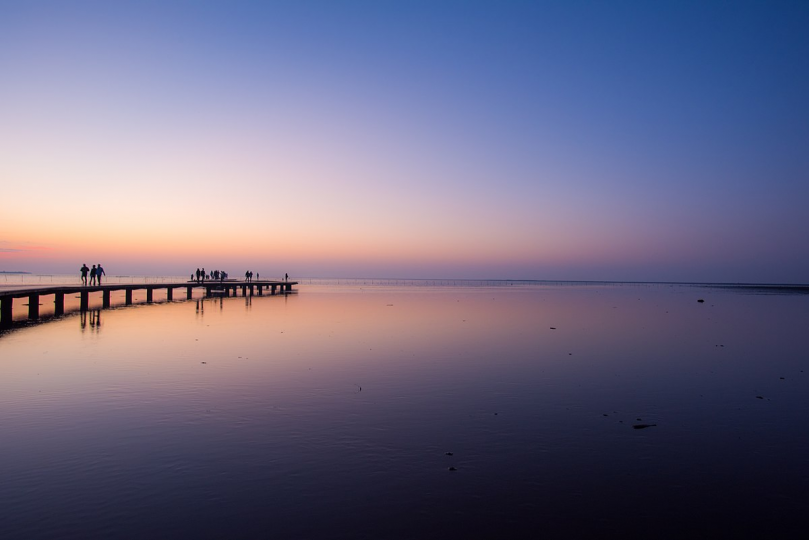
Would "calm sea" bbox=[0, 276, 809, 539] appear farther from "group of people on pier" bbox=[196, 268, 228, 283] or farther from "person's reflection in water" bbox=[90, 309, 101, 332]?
"group of people on pier" bbox=[196, 268, 228, 283]

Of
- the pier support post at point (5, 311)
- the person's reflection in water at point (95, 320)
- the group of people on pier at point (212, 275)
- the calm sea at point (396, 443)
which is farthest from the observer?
the group of people on pier at point (212, 275)

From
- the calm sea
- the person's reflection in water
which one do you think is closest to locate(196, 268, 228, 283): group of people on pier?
the person's reflection in water

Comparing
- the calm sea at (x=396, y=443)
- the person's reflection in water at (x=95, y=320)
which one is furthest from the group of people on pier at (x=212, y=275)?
the calm sea at (x=396, y=443)

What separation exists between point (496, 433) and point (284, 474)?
201 inches

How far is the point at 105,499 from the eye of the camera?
8258 millimetres

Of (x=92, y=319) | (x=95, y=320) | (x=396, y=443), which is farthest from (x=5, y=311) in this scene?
(x=396, y=443)

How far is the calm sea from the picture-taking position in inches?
309

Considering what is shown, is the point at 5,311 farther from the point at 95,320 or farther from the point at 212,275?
the point at 212,275

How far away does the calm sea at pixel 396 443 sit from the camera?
7.86 m

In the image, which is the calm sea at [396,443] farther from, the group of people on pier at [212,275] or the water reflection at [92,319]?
the group of people on pier at [212,275]

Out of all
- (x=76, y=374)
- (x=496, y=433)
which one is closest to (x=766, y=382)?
(x=496, y=433)

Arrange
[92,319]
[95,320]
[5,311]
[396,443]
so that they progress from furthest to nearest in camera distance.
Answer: [92,319]
[95,320]
[5,311]
[396,443]

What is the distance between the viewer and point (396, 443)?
11.3 m

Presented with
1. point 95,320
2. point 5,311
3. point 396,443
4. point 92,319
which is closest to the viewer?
point 396,443
